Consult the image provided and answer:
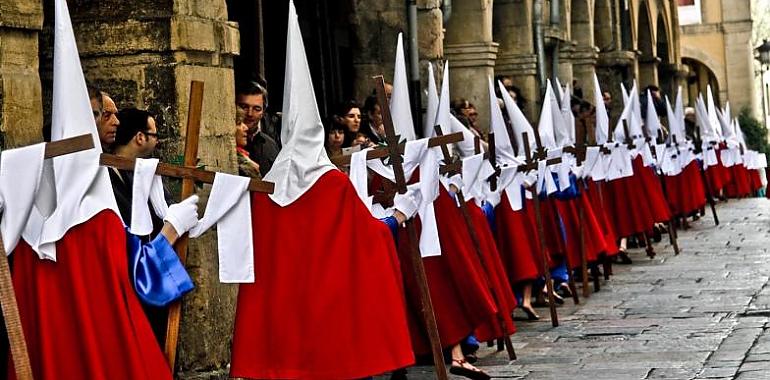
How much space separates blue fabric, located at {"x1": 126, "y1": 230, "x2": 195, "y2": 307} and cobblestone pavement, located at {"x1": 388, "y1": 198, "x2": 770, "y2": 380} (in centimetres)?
308

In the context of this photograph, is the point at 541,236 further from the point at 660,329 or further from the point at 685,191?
the point at 685,191

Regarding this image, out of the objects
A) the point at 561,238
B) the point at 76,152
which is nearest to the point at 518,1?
the point at 561,238

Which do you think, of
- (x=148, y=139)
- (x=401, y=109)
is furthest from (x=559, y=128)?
(x=148, y=139)

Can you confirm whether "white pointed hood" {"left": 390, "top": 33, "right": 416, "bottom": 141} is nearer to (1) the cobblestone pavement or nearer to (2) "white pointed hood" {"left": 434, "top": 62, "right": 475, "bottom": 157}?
(2) "white pointed hood" {"left": 434, "top": 62, "right": 475, "bottom": 157}

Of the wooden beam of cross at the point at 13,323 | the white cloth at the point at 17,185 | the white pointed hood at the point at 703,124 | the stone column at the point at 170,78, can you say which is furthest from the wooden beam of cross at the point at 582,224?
the white pointed hood at the point at 703,124

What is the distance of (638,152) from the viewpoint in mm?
16078

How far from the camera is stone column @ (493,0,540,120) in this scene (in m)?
18.1

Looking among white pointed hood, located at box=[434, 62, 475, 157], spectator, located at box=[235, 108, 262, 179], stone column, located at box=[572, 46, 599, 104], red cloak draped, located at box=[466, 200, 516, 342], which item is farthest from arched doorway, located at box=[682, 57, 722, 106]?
spectator, located at box=[235, 108, 262, 179]

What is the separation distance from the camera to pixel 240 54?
1234 centimetres

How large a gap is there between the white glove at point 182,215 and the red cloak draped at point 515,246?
17.2ft

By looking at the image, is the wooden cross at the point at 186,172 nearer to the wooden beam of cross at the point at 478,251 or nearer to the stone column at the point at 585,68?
the wooden beam of cross at the point at 478,251

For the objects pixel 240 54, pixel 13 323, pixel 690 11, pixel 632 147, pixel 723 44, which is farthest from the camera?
pixel 690 11

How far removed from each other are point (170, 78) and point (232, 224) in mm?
1575

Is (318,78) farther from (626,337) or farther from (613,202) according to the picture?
(626,337)
